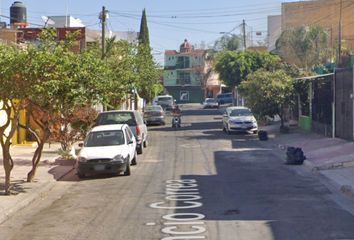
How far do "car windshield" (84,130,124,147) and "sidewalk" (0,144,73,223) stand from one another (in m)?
1.35

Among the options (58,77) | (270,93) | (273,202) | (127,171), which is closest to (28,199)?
(58,77)

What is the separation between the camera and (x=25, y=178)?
731 inches

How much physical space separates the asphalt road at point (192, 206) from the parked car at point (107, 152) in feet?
1.19

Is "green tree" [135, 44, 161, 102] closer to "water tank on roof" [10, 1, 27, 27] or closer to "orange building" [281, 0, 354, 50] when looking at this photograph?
"water tank on roof" [10, 1, 27, 27]

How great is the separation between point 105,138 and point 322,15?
59.4 m

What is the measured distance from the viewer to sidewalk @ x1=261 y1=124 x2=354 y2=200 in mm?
17359

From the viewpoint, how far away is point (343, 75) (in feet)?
93.8

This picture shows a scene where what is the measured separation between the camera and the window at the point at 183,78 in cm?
11150

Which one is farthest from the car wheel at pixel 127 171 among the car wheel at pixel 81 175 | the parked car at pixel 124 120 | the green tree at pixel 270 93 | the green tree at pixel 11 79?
the green tree at pixel 270 93

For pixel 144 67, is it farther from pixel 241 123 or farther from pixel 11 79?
pixel 11 79

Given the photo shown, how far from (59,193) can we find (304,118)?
76.6 feet

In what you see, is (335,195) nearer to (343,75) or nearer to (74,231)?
(74,231)

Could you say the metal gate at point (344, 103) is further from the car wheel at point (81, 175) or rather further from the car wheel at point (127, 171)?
the car wheel at point (81, 175)

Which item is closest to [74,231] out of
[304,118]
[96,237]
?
[96,237]
